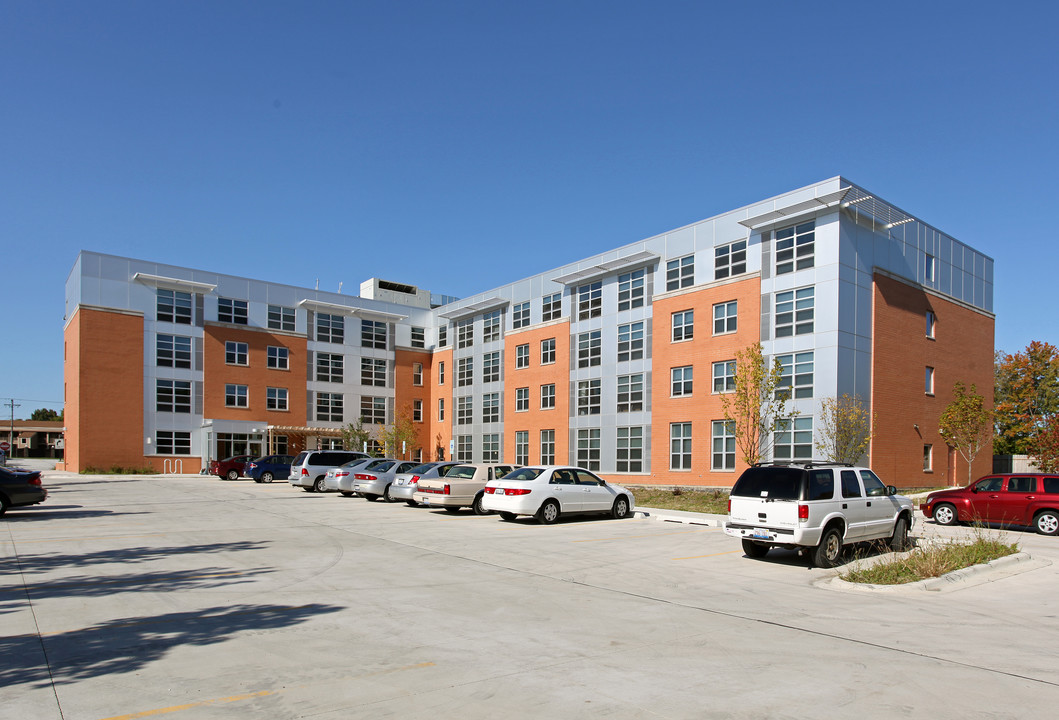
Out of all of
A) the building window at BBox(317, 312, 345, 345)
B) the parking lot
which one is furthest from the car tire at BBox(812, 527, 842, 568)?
the building window at BBox(317, 312, 345, 345)

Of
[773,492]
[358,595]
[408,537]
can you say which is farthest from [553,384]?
[358,595]

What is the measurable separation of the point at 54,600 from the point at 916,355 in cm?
3489

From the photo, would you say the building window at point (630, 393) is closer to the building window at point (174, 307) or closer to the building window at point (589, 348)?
the building window at point (589, 348)

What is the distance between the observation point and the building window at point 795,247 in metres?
32.4

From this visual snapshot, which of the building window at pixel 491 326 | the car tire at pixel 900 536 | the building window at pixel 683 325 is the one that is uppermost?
the building window at pixel 491 326

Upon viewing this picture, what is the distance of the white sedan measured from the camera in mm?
19891

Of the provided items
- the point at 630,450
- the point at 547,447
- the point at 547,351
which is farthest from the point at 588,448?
the point at 547,351

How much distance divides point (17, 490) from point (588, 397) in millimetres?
29927

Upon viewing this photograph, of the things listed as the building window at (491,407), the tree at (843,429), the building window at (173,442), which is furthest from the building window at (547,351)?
the building window at (173,442)

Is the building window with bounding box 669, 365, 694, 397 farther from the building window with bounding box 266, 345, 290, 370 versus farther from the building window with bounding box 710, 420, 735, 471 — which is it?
the building window with bounding box 266, 345, 290, 370

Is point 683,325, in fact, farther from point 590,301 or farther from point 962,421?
point 962,421

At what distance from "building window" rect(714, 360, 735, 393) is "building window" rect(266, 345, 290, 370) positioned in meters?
35.0

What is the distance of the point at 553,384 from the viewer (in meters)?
47.4

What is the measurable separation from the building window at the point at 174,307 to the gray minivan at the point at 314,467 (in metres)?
23.9
